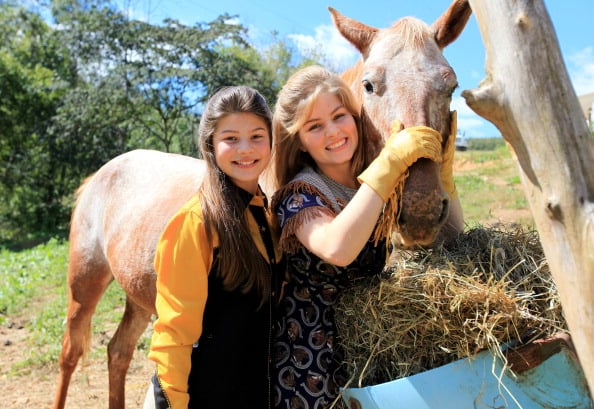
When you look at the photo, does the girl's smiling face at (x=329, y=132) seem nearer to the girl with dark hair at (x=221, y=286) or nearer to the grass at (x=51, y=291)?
the girl with dark hair at (x=221, y=286)

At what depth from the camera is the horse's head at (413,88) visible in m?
1.93

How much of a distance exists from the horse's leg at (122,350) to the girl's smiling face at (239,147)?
2.53 metres

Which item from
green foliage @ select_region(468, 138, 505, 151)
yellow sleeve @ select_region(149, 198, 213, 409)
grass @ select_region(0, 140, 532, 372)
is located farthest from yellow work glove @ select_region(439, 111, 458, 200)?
green foliage @ select_region(468, 138, 505, 151)

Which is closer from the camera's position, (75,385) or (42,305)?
(75,385)

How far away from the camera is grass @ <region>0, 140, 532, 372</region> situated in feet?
19.0

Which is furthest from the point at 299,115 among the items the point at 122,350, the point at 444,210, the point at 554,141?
the point at 122,350

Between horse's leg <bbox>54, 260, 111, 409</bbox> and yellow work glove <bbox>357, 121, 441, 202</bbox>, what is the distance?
3.10 metres

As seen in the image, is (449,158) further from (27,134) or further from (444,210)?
(27,134)

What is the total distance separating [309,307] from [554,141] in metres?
1.13

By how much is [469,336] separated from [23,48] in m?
24.4

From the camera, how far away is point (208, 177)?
7.16 feet

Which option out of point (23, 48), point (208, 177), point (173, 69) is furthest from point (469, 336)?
point (23, 48)

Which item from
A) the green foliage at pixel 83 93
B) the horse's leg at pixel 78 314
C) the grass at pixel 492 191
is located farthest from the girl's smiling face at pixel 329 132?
the green foliage at pixel 83 93

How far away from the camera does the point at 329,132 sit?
2.11 metres
